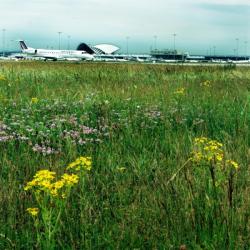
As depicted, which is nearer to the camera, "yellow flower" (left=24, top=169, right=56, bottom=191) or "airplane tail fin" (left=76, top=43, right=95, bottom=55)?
"yellow flower" (left=24, top=169, right=56, bottom=191)

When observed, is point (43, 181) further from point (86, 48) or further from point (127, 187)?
point (86, 48)

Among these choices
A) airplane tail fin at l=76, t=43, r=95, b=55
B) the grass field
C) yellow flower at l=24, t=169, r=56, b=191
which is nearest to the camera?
yellow flower at l=24, t=169, r=56, b=191

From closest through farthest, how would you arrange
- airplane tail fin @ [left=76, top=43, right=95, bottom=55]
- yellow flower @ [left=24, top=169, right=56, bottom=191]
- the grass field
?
yellow flower @ [left=24, top=169, right=56, bottom=191] → the grass field → airplane tail fin @ [left=76, top=43, right=95, bottom=55]

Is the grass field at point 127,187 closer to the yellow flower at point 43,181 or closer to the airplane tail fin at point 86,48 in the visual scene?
the yellow flower at point 43,181

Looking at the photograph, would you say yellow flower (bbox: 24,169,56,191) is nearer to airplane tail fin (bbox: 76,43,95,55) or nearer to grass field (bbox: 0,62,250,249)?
grass field (bbox: 0,62,250,249)

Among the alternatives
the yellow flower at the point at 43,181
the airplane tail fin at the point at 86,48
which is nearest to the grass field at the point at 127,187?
the yellow flower at the point at 43,181

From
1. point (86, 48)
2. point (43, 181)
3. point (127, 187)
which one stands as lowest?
point (127, 187)

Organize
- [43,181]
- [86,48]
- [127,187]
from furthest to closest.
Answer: [86,48]
[127,187]
[43,181]

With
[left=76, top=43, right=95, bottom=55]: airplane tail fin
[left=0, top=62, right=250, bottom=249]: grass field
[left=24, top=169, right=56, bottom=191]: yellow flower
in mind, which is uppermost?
[left=76, top=43, right=95, bottom=55]: airplane tail fin

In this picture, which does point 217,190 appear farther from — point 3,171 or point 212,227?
point 3,171

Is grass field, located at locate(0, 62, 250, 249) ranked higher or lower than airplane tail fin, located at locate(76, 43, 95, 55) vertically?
lower

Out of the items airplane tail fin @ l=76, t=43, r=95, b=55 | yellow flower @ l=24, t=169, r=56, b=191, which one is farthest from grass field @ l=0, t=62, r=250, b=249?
airplane tail fin @ l=76, t=43, r=95, b=55

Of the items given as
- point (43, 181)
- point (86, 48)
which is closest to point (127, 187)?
point (43, 181)

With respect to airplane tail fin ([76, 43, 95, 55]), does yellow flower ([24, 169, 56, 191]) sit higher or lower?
lower
